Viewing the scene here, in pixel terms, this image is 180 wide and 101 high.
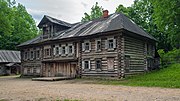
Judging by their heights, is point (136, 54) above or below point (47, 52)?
below

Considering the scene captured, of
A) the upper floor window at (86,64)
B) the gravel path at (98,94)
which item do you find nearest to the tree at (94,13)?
the upper floor window at (86,64)

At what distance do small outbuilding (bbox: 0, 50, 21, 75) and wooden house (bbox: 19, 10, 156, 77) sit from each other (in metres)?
14.5

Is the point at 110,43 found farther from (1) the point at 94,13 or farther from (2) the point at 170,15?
(1) the point at 94,13

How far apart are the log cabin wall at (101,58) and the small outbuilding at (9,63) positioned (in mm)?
25848

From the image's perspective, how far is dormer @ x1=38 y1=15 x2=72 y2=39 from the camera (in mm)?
32406

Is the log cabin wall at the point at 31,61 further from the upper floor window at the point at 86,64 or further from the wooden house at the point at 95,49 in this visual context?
the upper floor window at the point at 86,64

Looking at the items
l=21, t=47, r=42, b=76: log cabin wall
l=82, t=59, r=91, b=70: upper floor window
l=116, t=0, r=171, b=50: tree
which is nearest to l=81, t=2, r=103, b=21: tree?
Result: l=116, t=0, r=171, b=50: tree

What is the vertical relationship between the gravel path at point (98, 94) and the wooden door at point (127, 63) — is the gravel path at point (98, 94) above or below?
below

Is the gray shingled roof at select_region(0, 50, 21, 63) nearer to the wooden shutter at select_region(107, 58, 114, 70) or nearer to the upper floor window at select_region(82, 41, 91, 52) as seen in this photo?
the upper floor window at select_region(82, 41, 91, 52)

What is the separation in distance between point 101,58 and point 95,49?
144 cm

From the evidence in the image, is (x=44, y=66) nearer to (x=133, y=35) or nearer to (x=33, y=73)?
(x=33, y=73)

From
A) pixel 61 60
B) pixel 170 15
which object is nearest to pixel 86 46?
pixel 61 60

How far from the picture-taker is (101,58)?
971 inches

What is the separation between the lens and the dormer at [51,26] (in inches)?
1276
